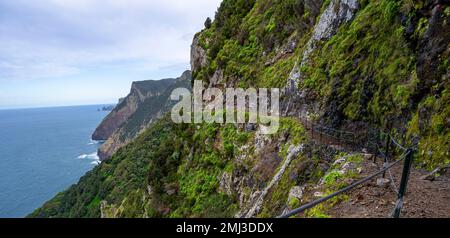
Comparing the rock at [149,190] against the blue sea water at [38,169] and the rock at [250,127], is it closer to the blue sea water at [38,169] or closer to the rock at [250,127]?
the rock at [250,127]

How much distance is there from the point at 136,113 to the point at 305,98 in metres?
136

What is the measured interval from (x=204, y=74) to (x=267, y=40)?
7.84 metres

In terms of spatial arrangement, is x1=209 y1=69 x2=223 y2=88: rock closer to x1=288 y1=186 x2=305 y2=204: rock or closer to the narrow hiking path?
x1=288 y1=186 x2=305 y2=204: rock

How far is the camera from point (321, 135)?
36.4 feet

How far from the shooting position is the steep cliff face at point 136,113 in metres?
117

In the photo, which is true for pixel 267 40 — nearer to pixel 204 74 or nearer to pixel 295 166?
pixel 204 74

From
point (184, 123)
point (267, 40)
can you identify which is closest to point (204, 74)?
point (184, 123)

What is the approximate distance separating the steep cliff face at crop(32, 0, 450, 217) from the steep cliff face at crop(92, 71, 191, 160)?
70216mm

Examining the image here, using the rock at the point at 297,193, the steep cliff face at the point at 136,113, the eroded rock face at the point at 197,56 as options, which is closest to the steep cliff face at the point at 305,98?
the rock at the point at 297,193

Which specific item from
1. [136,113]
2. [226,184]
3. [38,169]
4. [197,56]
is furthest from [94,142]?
[226,184]

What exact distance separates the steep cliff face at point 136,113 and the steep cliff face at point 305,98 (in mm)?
70216

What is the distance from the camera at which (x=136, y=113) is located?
461 ft

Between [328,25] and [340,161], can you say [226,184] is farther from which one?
[328,25]
